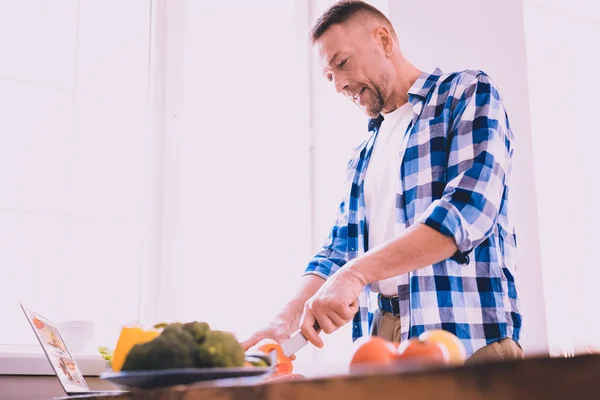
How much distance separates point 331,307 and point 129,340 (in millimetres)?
594

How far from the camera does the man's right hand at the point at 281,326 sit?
1.75m

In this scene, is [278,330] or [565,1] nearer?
[278,330]

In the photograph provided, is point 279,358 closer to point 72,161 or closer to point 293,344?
point 293,344

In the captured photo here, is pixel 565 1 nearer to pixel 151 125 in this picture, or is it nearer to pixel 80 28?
pixel 151 125

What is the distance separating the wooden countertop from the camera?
559 millimetres

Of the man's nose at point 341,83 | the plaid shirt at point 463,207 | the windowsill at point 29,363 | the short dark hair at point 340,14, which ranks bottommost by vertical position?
the windowsill at point 29,363

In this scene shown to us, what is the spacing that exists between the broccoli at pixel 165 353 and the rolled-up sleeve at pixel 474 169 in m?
0.80

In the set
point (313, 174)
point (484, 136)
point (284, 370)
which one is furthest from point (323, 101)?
point (284, 370)

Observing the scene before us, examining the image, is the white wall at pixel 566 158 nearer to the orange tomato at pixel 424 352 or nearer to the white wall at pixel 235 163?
the white wall at pixel 235 163

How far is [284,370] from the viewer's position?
1380 mm

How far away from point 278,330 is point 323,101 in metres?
1.67

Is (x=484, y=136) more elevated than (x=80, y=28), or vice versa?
(x=80, y=28)

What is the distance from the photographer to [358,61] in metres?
2.08

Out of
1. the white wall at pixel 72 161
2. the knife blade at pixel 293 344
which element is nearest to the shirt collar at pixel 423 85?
the knife blade at pixel 293 344
